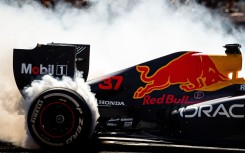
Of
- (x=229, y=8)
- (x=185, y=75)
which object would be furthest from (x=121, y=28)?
(x=229, y=8)

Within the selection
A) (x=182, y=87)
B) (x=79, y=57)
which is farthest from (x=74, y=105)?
(x=182, y=87)

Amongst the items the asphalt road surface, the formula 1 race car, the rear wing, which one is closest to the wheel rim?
the formula 1 race car

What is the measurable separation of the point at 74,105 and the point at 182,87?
1450mm

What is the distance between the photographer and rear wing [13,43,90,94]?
6754 mm

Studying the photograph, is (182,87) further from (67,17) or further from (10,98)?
(67,17)

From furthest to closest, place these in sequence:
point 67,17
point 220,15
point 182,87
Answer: point 220,15 < point 67,17 < point 182,87

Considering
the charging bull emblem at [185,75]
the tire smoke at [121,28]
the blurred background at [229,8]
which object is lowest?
the charging bull emblem at [185,75]

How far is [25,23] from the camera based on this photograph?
10273 millimetres

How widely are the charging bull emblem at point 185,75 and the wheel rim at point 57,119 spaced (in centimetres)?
96

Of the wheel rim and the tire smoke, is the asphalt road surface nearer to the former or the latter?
the wheel rim

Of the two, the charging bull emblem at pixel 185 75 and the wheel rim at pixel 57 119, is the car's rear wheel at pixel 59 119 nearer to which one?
the wheel rim at pixel 57 119

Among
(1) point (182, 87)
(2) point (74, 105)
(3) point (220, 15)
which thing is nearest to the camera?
(2) point (74, 105)

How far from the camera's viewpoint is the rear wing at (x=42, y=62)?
6754mm

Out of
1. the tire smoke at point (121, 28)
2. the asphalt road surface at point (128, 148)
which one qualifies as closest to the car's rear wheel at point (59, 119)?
the asphalt road surface at point (128, 148)
